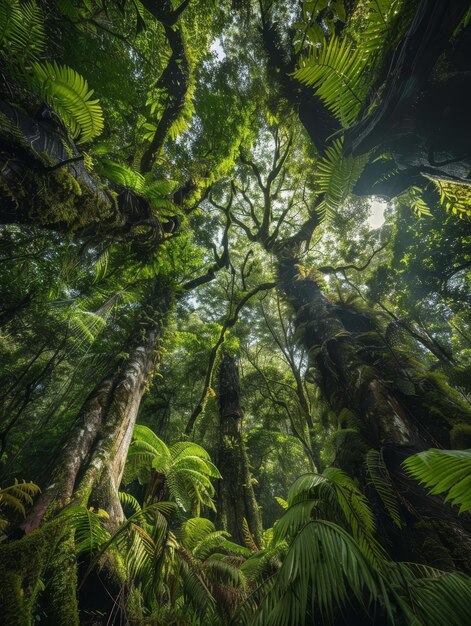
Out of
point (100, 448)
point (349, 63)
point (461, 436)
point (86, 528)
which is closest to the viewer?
point (349, 63)

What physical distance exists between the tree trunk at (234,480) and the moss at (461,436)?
377cm

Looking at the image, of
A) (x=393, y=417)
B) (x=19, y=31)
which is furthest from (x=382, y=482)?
(x=19, y=31)

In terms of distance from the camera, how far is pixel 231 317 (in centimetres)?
525

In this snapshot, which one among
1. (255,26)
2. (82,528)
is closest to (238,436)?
(82,528)

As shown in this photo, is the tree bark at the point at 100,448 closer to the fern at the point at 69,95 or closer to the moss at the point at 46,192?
the moss at the point at 46,192

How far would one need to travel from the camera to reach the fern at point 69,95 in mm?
2312

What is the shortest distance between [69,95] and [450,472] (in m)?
4.09

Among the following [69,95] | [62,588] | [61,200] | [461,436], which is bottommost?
[62,588]

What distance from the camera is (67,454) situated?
292 centimetres

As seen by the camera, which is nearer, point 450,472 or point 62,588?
point 450,472

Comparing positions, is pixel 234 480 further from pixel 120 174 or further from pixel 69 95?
pixel 69 95

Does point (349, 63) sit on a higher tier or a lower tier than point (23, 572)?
higher

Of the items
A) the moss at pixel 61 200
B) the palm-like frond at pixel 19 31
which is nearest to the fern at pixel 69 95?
the palm-like frond at pixel 19 31

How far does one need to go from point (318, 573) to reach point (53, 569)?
5.20 feet
